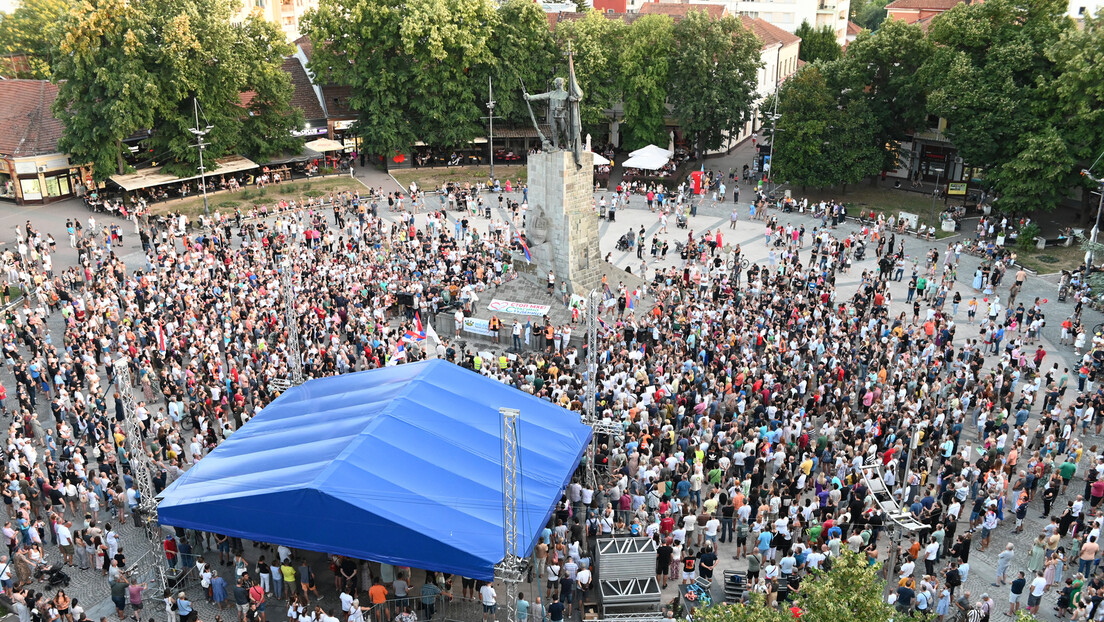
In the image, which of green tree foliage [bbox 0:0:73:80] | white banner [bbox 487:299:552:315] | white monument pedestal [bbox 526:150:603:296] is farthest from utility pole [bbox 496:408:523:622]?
green tree foliage [bbox 0:0:73:80]

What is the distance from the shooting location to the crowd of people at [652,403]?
57.6ft

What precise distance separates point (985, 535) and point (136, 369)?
23.1 m

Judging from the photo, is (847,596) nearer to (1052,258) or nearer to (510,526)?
(510,526)

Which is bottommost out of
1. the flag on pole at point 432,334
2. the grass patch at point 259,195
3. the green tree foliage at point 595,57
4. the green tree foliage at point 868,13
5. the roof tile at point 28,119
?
the flag on pole at point 432,334

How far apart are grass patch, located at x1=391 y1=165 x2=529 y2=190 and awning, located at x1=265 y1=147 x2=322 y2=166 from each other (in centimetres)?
505

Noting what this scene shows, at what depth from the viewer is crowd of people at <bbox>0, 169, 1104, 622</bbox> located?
17.5 metres

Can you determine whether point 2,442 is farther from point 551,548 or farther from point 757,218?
point 757,218

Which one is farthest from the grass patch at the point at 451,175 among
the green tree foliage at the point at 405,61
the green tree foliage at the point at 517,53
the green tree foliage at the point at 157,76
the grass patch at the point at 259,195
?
the green tree foliage at the point at 157,76

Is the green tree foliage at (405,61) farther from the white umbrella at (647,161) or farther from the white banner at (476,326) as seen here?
the white banner at (476,326)

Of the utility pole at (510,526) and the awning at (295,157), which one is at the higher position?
the awning at (295,157)

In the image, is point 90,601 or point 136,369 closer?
point 90,601

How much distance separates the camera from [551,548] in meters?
18.0

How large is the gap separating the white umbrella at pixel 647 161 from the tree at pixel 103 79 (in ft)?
82.4

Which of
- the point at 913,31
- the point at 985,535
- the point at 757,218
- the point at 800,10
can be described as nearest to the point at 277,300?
the point at 985,535
